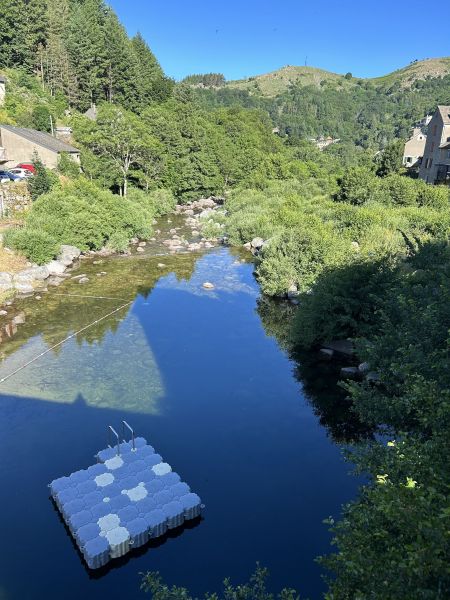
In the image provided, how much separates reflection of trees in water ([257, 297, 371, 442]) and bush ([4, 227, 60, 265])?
20565 millimetres

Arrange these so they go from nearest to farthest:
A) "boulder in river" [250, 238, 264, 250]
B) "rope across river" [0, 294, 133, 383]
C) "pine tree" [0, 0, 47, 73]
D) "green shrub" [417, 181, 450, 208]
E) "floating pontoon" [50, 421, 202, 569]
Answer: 1. "floating pontoon" [50, 421, 202, 569]
2. "rope across river" [0, 294, 133, 383]
3. "boulder in river" [250, 238, 264, 250]
4. "green shrub" [417, 181, 450, 208]
5. "pine tree" [0, 0, 47, 73]

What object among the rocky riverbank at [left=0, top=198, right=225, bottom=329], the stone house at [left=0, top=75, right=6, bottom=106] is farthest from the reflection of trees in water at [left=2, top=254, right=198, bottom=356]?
the stone house at [left=0, top=75, right=6, bottom=106]

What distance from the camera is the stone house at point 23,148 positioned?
5622 centimetres

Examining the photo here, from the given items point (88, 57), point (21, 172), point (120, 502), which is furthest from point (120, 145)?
point (120, 502)

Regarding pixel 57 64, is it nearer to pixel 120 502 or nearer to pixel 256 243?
pixel 256 243

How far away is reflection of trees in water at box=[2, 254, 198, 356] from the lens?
95.8 ft

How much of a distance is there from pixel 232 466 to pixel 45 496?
7378 millimetres

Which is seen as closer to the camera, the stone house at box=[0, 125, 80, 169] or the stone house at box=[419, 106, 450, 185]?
the stone house at box=[0, 125, 80, 169]

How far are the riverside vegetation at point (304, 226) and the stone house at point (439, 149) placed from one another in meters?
6.43

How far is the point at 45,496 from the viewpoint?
1658cm

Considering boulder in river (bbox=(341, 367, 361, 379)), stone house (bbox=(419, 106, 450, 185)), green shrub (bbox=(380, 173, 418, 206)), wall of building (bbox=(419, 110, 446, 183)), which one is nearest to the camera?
boulder in river (bbox=(341, 367, 361, 379))

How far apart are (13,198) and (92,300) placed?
64.4 ft

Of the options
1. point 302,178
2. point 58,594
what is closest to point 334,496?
point 58,594

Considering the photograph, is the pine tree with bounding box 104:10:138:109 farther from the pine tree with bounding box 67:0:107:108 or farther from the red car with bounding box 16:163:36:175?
the red car with bounding box 16:163:36:175
